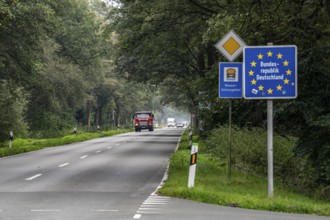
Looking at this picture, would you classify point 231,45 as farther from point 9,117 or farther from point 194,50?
point 9,117

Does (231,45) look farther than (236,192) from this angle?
Yes

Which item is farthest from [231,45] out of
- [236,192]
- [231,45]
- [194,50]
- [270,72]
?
[194,50]

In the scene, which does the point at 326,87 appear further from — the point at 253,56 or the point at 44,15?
the point at 44,15

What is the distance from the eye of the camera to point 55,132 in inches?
2000

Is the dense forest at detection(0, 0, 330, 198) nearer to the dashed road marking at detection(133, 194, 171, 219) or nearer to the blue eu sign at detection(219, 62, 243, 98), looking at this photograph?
the blue eu sign at detection(219, 62, 243, 98)

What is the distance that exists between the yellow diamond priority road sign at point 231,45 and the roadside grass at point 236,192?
3.30m

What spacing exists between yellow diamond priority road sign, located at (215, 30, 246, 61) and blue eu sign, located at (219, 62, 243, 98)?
0.89 feet

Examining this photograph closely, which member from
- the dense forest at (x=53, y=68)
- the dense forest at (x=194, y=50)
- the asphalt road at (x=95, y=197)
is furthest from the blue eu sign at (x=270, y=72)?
the dense forest at (x=53, y=68)

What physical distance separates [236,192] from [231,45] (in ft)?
12.4

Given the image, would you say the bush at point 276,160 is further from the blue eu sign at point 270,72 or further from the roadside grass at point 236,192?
the blue eu sign at point 270,72

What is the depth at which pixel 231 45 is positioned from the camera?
12.9 metres

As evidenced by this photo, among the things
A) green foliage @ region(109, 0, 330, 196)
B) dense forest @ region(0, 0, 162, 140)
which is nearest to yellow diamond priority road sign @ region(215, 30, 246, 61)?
green foliage @ region(109, 0, 330, 196)

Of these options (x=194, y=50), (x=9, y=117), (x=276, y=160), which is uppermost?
(x=194, y=50)

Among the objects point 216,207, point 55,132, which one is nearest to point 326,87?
point 216,207
